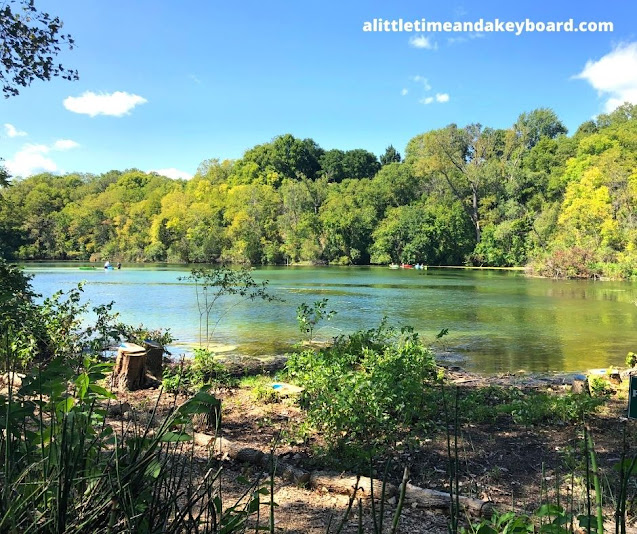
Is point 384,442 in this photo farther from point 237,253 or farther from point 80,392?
point 237,253

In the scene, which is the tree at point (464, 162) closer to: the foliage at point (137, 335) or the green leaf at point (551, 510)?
the foliage at point (137, 335)

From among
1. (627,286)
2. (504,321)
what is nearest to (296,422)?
(504,321)

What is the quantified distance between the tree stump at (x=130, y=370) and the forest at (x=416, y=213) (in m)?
37.0

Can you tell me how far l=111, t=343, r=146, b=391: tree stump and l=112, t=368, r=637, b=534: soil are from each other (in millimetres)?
240

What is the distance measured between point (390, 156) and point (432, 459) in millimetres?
93647

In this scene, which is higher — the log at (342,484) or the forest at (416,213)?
the forest at (416,213)

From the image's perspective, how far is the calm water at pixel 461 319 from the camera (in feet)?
36.6

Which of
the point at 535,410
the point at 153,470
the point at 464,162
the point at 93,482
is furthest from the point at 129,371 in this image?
the point at 464,162

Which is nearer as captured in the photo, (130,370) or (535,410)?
(535,410)

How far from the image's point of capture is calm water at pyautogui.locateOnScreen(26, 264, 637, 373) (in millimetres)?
11156

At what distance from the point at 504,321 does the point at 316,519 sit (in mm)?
14368

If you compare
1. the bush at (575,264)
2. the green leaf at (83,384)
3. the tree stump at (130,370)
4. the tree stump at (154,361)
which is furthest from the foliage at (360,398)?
the bush at (575,264)

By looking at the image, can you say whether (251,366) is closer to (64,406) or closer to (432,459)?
(432,459)

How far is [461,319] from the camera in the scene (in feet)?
53.9
